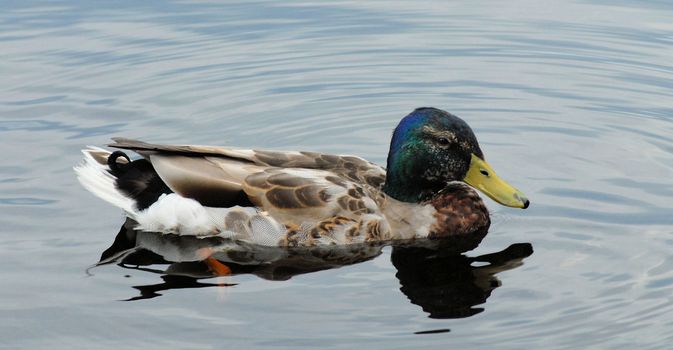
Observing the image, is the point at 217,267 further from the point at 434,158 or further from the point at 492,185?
the point at 492,185

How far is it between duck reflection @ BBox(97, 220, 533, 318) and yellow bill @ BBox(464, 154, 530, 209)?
15.9 inches

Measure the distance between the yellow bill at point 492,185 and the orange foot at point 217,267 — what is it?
227 cm

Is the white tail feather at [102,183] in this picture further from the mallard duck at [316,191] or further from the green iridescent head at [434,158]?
the green iridescent head at [434,158]

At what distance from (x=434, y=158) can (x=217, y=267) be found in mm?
2126

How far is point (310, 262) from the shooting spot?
35.9ft

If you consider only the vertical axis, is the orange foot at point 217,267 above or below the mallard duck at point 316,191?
below

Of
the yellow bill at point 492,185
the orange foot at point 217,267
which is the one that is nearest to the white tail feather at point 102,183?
the orange foot at point 217,267

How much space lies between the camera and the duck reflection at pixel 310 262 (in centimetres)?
1020

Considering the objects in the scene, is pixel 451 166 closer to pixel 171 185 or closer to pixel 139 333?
pixel 171 185

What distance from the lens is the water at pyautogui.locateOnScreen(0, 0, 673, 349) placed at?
9.52 meters

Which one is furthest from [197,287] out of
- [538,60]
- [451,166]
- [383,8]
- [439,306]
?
[383,8]

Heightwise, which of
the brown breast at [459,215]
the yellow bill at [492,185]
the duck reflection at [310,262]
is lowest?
the duck reflection at [310,262]

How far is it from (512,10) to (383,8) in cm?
169

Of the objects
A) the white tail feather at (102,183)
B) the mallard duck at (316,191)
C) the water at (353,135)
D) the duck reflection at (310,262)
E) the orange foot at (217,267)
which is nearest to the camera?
the water at (353,135)
